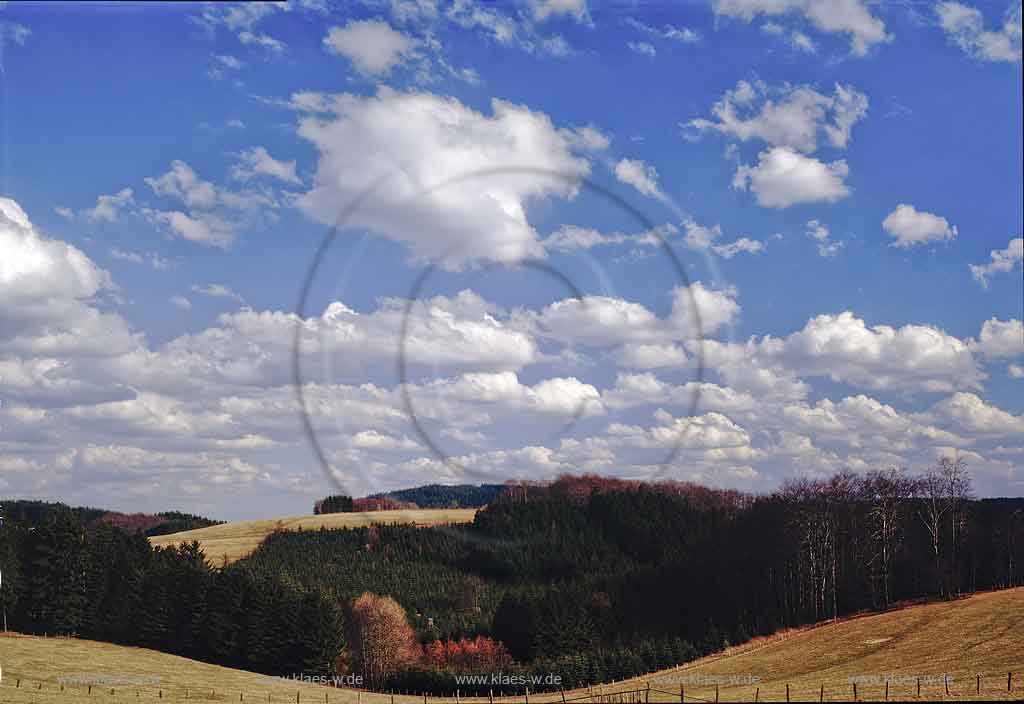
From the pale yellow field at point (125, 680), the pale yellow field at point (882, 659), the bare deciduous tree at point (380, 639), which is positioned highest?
the pale yellow field at point (882, 659)

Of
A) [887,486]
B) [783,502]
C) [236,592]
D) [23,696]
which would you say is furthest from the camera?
[783,502]

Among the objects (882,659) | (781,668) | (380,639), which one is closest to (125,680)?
(781,668)

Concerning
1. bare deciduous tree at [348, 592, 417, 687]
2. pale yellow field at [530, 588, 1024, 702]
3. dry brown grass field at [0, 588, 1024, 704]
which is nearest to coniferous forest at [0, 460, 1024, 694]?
bare deciduous tree at [348, 592, 417, 687]

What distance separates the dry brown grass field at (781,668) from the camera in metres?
67.4

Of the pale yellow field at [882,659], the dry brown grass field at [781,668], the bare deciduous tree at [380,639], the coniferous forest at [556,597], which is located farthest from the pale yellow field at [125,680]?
the bare deciduous tree at [380,639]

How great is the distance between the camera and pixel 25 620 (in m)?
129

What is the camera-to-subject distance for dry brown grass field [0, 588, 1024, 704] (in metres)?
67.4

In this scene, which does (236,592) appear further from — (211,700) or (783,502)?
(783,502)

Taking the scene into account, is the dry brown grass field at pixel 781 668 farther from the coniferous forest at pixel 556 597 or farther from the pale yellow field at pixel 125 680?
the coniferous forest at pixel 556 597

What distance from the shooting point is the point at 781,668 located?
94.9 m

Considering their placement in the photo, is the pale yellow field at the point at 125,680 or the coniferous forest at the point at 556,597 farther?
the coniferous forest at the point at 556,597

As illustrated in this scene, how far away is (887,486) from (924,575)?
14.4 m

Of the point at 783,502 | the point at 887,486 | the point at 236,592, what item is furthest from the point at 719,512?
the point at 236,592

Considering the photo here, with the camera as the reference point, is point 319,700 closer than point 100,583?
Yes
